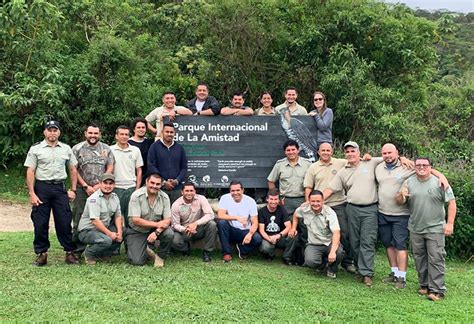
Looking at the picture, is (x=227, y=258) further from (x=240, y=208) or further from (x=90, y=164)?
(x=90, y=164)

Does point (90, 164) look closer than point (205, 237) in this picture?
Yes

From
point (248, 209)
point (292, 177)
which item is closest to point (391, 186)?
point (292, 177)

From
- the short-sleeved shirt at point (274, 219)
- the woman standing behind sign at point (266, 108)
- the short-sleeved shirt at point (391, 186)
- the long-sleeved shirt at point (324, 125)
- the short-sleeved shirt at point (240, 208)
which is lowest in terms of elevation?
the short-sleeved shirt at point (274, 219)

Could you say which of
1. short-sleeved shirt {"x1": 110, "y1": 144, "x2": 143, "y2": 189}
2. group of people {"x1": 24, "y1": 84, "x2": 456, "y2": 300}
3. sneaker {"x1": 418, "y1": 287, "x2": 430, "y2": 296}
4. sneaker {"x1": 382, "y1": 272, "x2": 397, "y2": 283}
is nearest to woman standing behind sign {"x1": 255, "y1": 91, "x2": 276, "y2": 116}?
group of people {"x1": 24, "y1": 84, "x2": 456, "y2": 300}

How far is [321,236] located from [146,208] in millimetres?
2392

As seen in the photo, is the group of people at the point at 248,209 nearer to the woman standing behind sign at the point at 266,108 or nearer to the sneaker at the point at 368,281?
the sneaker at the point at 368,281

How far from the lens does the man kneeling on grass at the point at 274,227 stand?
24.3ft

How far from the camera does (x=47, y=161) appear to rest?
6.75m

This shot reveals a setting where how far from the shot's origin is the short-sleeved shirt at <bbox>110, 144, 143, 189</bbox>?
744cm

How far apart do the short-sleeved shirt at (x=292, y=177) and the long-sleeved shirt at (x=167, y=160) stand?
4.85ft

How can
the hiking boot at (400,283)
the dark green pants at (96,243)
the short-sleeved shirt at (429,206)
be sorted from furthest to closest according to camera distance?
1. the dark green pants at (96,243)
2. the hiking boot at (400,283)
3. the short-sleeved shirt at (429,206)

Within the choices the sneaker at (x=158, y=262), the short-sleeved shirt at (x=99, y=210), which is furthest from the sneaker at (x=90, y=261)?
the sneaker at (x=158, y=262)

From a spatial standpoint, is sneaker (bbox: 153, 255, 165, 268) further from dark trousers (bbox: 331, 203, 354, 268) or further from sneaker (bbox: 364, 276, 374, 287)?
sneaker (bbox: 364, 276, 374, 287)

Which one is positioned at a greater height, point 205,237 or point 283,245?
point 205,237
